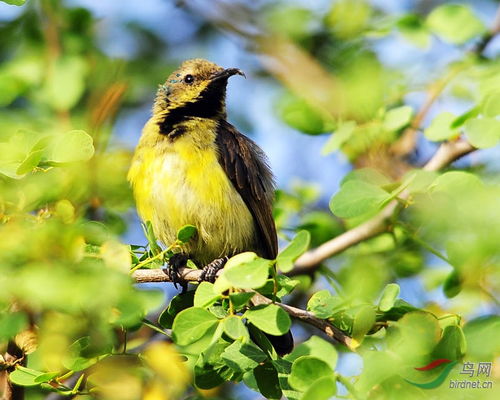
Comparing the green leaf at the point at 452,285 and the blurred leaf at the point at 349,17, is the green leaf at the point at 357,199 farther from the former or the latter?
the blurred leaf at the point at 349,17

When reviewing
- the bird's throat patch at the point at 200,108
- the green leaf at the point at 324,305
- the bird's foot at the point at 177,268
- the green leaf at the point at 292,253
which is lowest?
the bird's foot at the point at 177,268

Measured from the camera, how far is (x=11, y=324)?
108 inches

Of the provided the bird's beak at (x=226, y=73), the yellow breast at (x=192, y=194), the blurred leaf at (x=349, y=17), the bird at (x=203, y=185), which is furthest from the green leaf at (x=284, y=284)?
the blurred leaf at (x=349, y=17)

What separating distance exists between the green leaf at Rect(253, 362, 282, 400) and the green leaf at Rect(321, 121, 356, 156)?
5.60ft

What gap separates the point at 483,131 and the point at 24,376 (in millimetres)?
2203

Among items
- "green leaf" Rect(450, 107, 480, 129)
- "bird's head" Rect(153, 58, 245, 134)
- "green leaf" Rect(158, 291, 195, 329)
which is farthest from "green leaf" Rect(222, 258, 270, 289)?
"bird's head" Rect(153, 58, 245, 134)

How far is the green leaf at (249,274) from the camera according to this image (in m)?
2.41

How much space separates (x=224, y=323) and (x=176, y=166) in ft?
7.16

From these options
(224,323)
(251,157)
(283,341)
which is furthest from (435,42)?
(224,323)

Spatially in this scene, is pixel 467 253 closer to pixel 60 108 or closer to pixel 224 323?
pixel 224 323

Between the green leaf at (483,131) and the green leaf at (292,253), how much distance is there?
1.26 meters

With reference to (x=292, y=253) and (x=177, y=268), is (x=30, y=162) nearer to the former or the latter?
(x=292, y=253)

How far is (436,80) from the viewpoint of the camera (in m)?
4.74

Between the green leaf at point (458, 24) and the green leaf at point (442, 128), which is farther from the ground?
the green leaf at point (458, 24)
